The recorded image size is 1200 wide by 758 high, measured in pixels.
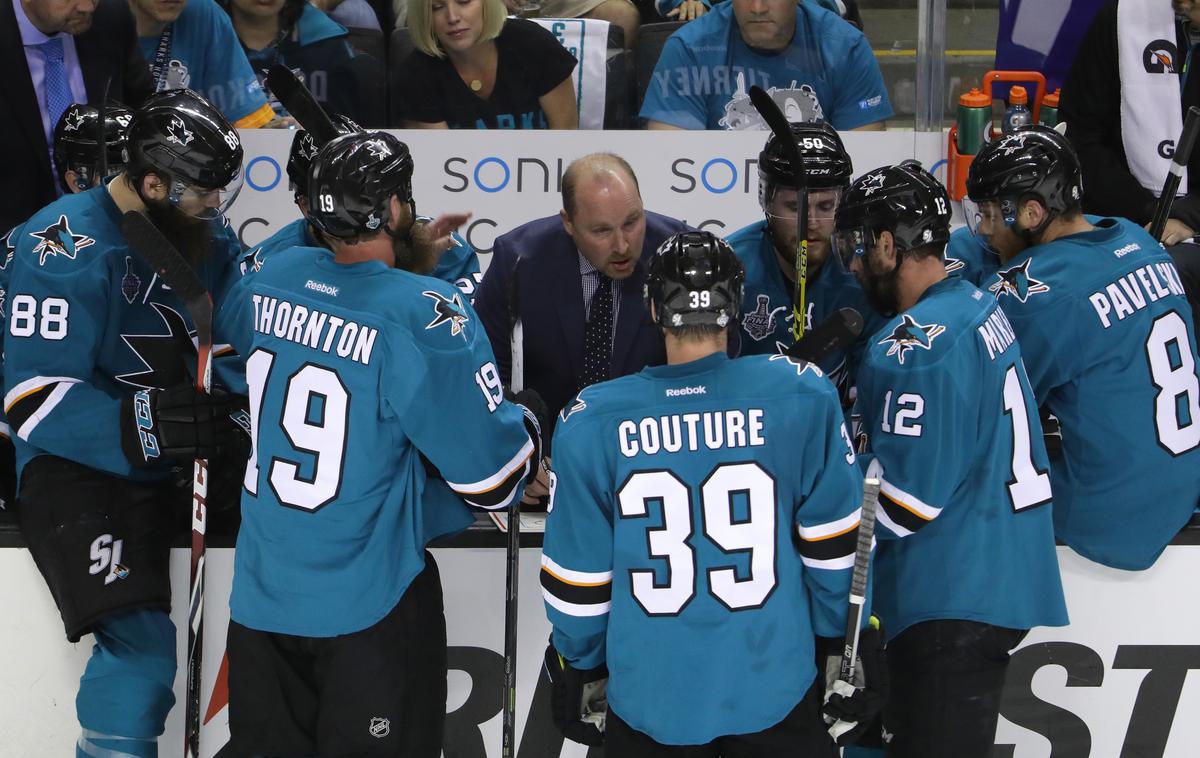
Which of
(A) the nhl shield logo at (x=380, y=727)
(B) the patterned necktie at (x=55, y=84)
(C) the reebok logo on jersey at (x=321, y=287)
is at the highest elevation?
(B) the patterned necktie at (x=55, y=84)

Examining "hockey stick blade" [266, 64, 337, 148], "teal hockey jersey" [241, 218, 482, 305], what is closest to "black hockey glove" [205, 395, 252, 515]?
"teal hockey jersey" [241, 218, 482, 305]

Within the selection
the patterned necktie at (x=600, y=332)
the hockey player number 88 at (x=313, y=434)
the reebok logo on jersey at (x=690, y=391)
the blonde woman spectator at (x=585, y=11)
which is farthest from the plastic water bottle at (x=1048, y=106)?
the hockey player number 88 at (x=313, y=434)

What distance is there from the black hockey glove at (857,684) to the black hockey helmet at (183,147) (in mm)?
1579

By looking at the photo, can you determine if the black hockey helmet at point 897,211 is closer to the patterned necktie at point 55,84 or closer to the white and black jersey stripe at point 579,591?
the white and black jersey stripe at point 579,591

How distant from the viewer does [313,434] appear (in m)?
2.56

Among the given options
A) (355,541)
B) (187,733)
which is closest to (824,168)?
(355,541)

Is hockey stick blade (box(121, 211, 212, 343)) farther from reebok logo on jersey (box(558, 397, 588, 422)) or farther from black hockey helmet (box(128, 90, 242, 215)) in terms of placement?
reebok logo on jersey (box(558, 397, 588, 422))

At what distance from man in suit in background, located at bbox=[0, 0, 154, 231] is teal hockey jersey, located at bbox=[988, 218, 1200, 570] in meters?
2.63

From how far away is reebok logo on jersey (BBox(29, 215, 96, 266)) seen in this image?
283 centimetres

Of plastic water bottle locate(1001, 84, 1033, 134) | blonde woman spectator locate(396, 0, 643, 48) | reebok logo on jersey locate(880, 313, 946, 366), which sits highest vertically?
blonde woman spectator locate(396, 0, 643, 48)

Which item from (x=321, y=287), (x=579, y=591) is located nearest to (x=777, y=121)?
(x=321, y=287)

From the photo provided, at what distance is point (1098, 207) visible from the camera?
445 centimetres

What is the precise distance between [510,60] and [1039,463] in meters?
2.64

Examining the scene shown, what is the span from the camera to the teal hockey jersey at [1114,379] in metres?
2.97
